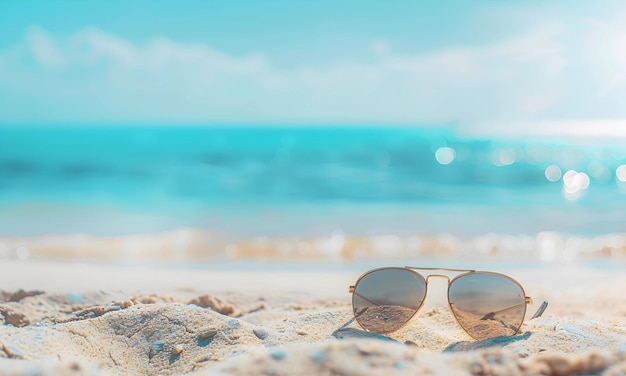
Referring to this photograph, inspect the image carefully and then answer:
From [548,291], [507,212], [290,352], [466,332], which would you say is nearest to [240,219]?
[507,212]

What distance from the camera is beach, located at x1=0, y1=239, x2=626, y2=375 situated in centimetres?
161

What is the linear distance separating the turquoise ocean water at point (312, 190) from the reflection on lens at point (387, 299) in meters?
4.88

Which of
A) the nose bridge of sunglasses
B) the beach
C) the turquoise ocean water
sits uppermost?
the turquoise ocean water

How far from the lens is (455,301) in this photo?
2.48 metres

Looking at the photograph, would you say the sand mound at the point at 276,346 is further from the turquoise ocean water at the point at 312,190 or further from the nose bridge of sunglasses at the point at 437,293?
the turquoise ocean water at the point at 312,190

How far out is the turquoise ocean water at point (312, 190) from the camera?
27.6ft

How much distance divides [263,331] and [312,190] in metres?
11.0

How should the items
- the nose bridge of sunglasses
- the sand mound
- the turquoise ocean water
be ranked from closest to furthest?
the sand mound, the nose bridge of sunglasses, the turquoise ocean water

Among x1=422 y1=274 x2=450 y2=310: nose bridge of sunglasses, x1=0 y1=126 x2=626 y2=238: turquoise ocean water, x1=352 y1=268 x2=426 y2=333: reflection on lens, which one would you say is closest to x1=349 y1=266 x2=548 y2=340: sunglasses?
x1=352 y1=268 x2=426 y2=333: reflection on lens

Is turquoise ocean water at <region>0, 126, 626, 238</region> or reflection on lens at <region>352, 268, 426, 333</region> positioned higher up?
turquoise ocean water at <region>0, 126, 626, 238</region>

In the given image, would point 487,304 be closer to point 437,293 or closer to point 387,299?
point 387,299

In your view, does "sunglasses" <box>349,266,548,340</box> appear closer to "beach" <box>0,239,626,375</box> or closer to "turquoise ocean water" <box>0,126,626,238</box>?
"beach" <box>0,239,626,375</box>

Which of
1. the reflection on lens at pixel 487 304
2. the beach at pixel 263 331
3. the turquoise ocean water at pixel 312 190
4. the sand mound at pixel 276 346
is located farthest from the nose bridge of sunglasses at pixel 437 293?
the turquoise ocean water at pixel 312 190

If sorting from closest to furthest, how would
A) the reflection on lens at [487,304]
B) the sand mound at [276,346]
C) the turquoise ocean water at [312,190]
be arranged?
the sand mound at [276,346] → the reflection on lens at [487,304] → the turquoise ocean water at [312,190]
